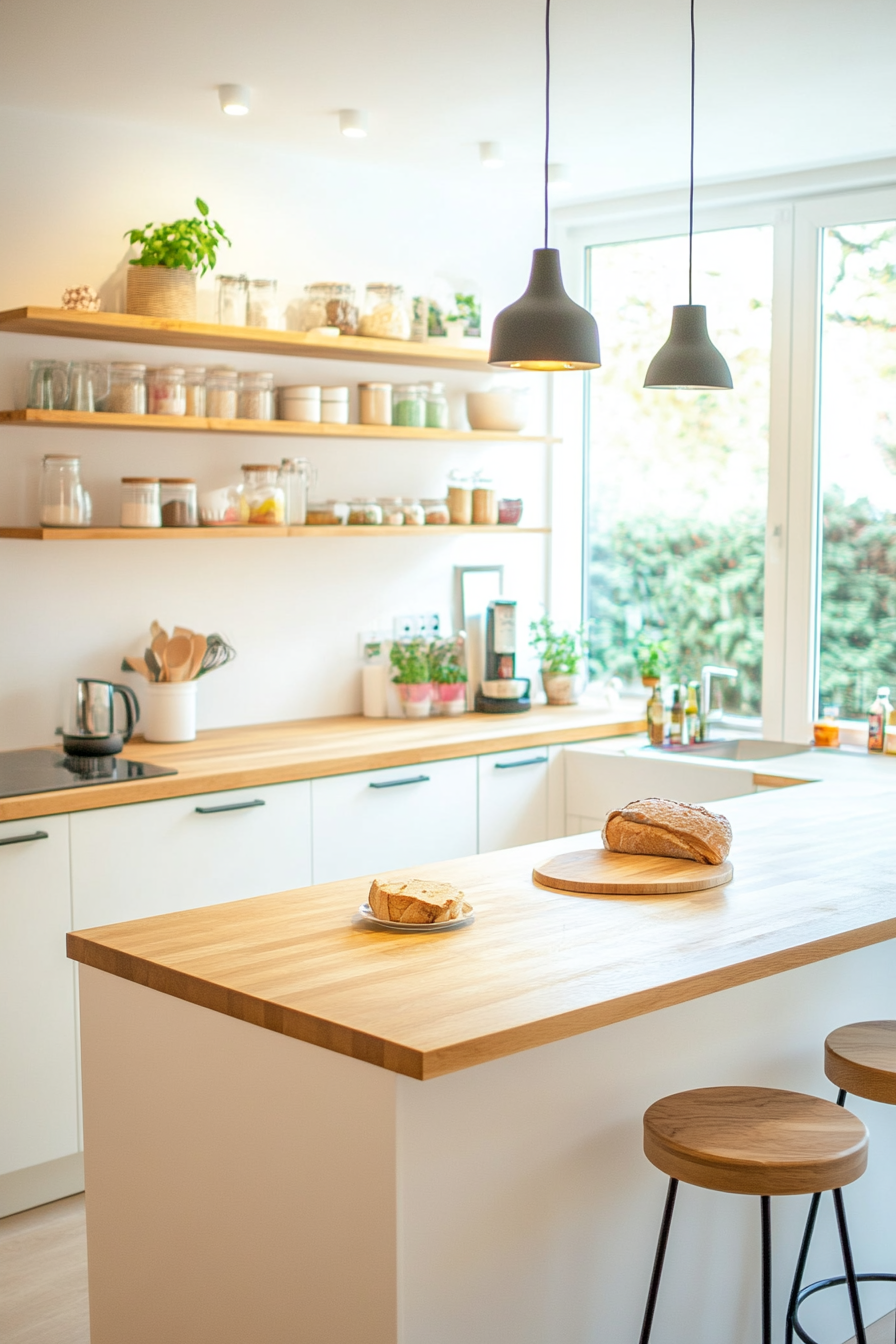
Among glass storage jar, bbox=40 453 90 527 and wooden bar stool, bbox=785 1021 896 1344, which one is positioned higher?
glass storage jar, bbox=40 453 90 527

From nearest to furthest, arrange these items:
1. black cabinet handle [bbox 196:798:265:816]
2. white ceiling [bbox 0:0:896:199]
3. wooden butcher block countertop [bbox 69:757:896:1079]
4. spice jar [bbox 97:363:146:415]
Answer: wooden butcher block countertop [bbox 69:757:896:1079], white ceiling [bbox 0:0:896:199], black cabinet handle [bbox 196:798:265:816], spice jar [bbox 97:363:146:415]

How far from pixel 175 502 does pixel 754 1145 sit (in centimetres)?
257

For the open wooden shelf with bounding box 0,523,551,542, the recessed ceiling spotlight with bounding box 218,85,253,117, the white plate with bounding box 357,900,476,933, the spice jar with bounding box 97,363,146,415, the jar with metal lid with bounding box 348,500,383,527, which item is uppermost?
the recessed ceiling spotlight with bounding box 218,85,253,117

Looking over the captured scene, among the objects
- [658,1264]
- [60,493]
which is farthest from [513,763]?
[658,1264]

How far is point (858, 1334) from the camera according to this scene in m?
2.17

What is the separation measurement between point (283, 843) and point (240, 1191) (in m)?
1.74

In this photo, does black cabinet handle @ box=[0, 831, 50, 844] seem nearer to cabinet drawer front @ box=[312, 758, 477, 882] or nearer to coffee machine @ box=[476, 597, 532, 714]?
cabinet drawer front @ box=[312, 758, 477, 882]

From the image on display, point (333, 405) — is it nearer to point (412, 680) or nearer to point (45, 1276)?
point (412, 680)

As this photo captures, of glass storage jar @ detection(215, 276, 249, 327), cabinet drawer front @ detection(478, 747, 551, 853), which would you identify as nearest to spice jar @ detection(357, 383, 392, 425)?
glass storage jar @ detection(215, 276, 249, 327)

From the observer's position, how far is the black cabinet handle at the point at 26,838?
3119 mm

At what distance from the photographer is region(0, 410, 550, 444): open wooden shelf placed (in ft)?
11.8

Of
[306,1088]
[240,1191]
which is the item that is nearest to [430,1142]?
[306,1088]

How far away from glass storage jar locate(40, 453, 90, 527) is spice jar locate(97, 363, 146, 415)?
192 mm

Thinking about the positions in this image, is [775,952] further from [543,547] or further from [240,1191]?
[543,547]
